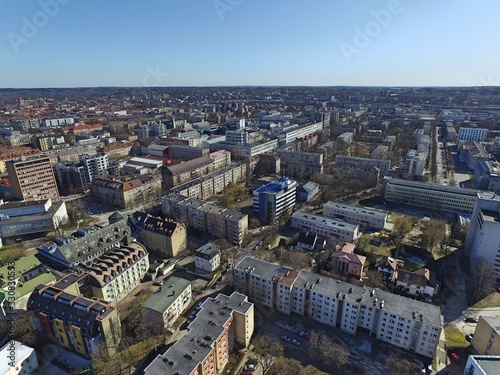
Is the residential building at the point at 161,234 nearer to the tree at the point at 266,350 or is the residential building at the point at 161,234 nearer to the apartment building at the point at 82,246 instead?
the apartment building at the point at 82,246

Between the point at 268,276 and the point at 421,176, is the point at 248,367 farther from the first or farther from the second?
the point at 421,176

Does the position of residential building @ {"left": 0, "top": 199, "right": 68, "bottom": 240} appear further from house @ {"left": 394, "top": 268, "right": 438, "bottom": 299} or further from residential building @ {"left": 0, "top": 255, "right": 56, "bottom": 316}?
house @ {"left": 394, "top": 268, "right": 438, "bottom": 299}

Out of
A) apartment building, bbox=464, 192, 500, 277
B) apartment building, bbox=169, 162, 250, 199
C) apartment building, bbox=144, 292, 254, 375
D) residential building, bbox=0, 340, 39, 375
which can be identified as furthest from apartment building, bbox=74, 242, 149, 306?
apartment building, bbox=464, 192, 500, 277

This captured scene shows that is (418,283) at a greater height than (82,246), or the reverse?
(82,246)

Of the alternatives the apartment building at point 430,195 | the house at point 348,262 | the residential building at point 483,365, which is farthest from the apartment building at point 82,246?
the apartment building at point 430,195

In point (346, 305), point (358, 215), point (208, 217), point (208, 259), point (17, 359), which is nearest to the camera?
point (17, 359)

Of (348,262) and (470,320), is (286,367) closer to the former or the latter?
(348,262)

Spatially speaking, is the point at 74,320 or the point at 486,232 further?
the point at 486,232

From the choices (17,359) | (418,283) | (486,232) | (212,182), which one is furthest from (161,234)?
(486,232)
